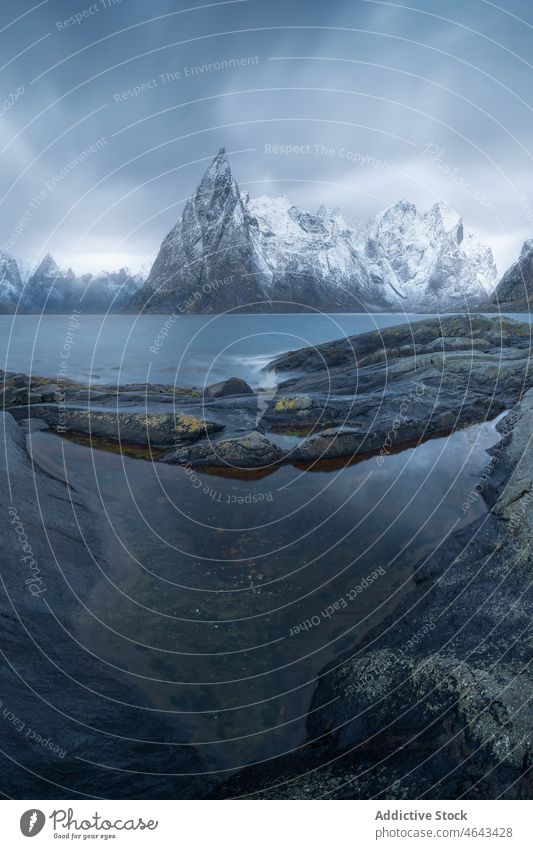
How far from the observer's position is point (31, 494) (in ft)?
45.6

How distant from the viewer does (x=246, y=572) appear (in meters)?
12.1

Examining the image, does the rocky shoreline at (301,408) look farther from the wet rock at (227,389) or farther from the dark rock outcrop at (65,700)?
the dark rock outcrop at (65,700)

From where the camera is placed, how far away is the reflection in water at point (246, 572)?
862 centimetres

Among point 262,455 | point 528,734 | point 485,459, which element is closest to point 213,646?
point 528,734

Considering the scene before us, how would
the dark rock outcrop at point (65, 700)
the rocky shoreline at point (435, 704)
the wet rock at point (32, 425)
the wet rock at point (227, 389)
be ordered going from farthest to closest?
1. the wet rock at point (227, 389)
2. the wet rock at point (32, 425)
3. the dark rock outcrop at point (65, 700)
4. the rocky shoreline at point (435, 704)

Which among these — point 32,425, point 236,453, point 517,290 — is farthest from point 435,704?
point 517,290

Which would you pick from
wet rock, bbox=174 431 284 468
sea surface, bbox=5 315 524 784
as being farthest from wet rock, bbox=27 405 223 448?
wet rock, bbox=174 431 284 468

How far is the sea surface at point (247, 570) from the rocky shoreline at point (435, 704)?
2.26 ft

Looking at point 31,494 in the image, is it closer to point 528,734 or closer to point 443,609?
point 443,609

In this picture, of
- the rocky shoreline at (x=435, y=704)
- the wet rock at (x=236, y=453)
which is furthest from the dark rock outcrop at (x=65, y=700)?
the wet rock at (x=236, y=453)

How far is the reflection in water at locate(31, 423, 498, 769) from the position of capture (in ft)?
28.3

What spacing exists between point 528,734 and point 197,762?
496 cm

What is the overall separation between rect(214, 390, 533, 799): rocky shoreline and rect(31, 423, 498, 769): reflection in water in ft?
2.41

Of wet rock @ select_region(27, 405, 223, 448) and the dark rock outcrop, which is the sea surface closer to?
the dark rock outcrop
